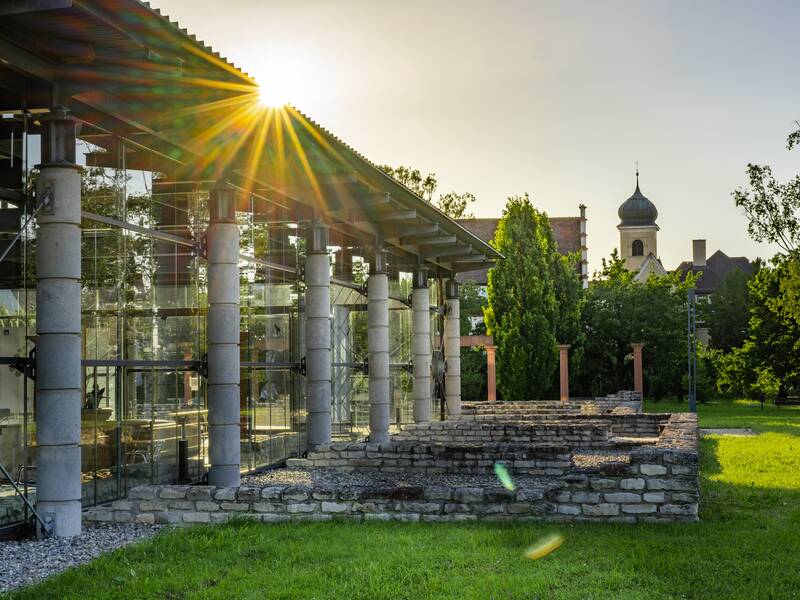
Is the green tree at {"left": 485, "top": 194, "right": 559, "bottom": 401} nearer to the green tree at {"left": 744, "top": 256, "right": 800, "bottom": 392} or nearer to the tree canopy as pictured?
the tree canopy

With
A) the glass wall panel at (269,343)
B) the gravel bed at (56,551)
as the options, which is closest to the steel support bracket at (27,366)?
the gravel bed at (56,551)

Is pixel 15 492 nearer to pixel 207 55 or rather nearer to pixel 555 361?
pixel 207 55

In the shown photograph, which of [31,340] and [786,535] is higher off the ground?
[31,340]

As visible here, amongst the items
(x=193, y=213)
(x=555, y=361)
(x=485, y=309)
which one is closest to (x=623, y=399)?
(x=555, y=361)

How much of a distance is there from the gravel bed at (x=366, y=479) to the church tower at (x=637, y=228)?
91604 millimetres

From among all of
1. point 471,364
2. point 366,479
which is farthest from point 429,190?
point 366,479

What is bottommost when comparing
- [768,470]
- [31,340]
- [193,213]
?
[768,470]

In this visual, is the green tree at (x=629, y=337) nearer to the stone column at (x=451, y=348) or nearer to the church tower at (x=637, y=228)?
the stone column at (x=451, y=348)

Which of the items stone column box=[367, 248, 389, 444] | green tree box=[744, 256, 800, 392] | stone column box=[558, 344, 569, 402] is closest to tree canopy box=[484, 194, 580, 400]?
stone column box=[558, 344, 569, 402]

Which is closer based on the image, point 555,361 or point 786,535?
point 786,535

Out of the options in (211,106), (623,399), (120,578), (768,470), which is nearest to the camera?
(120,578)

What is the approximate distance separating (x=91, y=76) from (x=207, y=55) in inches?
56.6

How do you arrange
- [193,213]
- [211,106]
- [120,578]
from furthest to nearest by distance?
[193,213] → [211,106] → [120,578]

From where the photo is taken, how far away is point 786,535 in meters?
11.3
